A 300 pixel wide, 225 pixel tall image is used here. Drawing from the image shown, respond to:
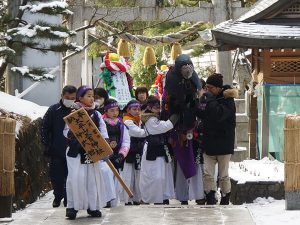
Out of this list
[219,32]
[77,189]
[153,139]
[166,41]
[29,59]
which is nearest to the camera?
[77,189]

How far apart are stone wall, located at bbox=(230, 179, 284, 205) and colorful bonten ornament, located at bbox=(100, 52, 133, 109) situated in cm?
653

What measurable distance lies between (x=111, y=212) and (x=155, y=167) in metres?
1.97

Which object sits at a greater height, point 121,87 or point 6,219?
point 121,87

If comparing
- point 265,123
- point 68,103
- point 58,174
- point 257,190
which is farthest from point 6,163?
point 265,123

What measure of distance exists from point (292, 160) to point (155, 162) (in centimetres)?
275

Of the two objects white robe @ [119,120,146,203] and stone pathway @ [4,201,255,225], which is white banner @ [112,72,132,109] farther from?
stone pathway @ [4,201,255,225]

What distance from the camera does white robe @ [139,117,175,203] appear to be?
13516 millimetres

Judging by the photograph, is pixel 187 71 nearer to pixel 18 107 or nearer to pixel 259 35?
pixel 18 107

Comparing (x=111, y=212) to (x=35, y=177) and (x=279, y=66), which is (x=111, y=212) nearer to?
(x=35, y=177)

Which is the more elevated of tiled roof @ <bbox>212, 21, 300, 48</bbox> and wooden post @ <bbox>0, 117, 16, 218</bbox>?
tiled roof @ <bbox>212, 21, 300, 48</bbox>

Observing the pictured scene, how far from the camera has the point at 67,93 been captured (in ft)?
40.8

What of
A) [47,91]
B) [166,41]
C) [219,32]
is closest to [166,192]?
[219,32]

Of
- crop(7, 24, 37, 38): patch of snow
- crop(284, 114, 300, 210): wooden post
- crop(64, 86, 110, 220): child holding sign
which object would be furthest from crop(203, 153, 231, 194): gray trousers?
crop(7, 24, 37, 38): patch of snow

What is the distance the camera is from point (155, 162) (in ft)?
44.3
